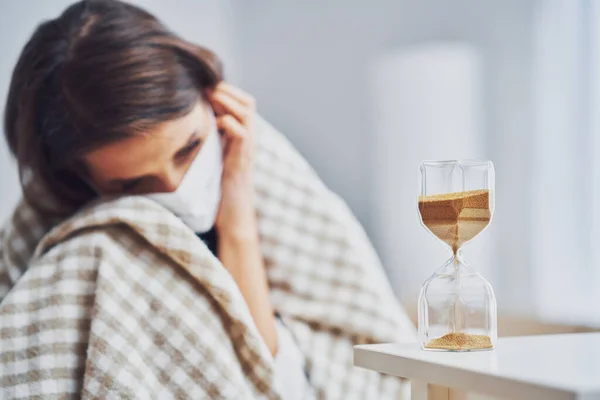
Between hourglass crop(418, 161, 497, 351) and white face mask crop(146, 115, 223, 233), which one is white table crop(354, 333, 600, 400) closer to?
hourglass crop(418, 161, 497, 351)

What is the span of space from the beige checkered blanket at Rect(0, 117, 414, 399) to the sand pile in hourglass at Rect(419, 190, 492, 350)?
1.30 ft

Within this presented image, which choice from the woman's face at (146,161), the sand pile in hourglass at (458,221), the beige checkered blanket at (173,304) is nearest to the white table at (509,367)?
the sand pile in hourglass at (458,221)

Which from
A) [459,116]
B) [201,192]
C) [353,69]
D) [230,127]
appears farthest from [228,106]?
[459,116]

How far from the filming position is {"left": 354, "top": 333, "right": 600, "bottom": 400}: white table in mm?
604

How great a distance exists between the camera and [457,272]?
804 millimetres

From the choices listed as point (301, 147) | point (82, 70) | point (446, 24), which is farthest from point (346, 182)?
point (82, 70)

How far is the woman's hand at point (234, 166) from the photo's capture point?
3.97ft

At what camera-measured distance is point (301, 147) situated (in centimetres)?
132

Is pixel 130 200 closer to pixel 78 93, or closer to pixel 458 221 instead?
pixel 78 93

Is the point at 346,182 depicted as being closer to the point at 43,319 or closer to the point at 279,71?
the point at 279,71

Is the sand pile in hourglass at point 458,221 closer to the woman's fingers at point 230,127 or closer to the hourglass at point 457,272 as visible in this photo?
the hourglass at point 457,272

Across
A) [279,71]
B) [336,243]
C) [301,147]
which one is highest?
[279,71]

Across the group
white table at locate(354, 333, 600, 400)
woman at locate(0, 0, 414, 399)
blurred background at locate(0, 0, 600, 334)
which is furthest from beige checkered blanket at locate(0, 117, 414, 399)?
white table at locate(354, 333, 600, 400)

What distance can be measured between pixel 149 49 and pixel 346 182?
15.7 inches
